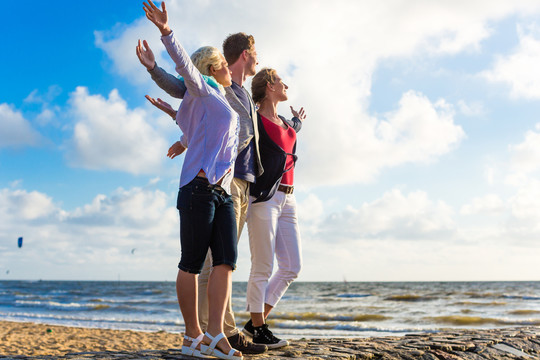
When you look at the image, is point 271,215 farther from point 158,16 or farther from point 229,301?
point 158,16

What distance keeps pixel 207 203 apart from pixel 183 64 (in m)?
0.80

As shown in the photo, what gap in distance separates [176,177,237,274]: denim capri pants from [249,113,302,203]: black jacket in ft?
1.94

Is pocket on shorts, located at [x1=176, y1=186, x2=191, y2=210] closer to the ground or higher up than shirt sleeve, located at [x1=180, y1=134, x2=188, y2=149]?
closer to the ground

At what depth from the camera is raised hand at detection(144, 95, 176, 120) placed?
9.81 ft

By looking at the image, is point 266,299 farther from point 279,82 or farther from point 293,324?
point 293,324

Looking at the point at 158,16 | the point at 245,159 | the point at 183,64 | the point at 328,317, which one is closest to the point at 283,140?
the point at 245,159

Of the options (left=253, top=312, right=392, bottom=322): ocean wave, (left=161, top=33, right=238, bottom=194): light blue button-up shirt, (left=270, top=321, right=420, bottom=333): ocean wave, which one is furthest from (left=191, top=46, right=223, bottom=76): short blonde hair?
(left=253, top=312, right=392, bottom=322): ocean wave

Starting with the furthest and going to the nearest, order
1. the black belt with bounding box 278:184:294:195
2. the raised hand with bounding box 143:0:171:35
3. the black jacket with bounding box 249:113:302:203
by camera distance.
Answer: the black belt with bounding box 278:184:294:195 → the black jacket with bounding box 249:113:302:203 → the raised hand with bounding box 143:0:171:35

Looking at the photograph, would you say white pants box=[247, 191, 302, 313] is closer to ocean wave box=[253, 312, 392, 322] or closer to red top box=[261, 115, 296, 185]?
red top box=[261, 115, 296, 185]

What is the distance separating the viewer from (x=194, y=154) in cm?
275

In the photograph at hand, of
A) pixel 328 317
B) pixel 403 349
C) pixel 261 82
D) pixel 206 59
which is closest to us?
pixel 206 59

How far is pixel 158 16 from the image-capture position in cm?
Result: 244

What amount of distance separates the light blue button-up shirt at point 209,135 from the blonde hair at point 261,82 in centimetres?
89

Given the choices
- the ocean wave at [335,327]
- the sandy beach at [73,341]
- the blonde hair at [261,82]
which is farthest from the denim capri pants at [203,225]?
the ocean wave at [335,327]
